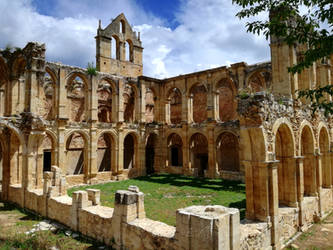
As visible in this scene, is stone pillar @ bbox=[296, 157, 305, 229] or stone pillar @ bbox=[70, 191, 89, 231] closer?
stone pillar @ bbox=[70, 191, 89, 231]

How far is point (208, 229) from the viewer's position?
5.59 metres

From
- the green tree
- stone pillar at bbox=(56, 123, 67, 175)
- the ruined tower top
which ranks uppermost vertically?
the ruined tower top

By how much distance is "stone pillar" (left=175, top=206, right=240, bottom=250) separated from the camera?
5.56 metres

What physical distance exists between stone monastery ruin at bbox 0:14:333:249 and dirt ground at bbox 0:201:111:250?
0.39m

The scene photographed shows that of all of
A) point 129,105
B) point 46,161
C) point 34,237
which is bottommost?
point 34,237

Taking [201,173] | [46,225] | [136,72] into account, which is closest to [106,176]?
[201,173]

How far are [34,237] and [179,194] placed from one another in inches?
352

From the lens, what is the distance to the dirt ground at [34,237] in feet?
25.8

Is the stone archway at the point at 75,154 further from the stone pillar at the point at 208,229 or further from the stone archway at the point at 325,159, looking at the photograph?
the stone pillar at the point at 208,229

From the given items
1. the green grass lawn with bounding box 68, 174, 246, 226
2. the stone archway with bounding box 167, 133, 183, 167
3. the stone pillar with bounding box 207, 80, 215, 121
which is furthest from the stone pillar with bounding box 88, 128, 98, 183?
the stone archway with bounding box 167, 133, 183, 167

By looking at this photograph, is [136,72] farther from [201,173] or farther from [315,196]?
[315,196]

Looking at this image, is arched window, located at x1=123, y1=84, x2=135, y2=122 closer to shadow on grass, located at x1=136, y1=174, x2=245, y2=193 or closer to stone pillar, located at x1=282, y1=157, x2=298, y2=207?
shadow on grass, located at x1=136, y1=174, x2=245, y2=193

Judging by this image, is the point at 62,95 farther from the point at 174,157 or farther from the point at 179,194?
the point at 174,157

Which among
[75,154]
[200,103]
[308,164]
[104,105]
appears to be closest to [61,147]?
[75,154]
